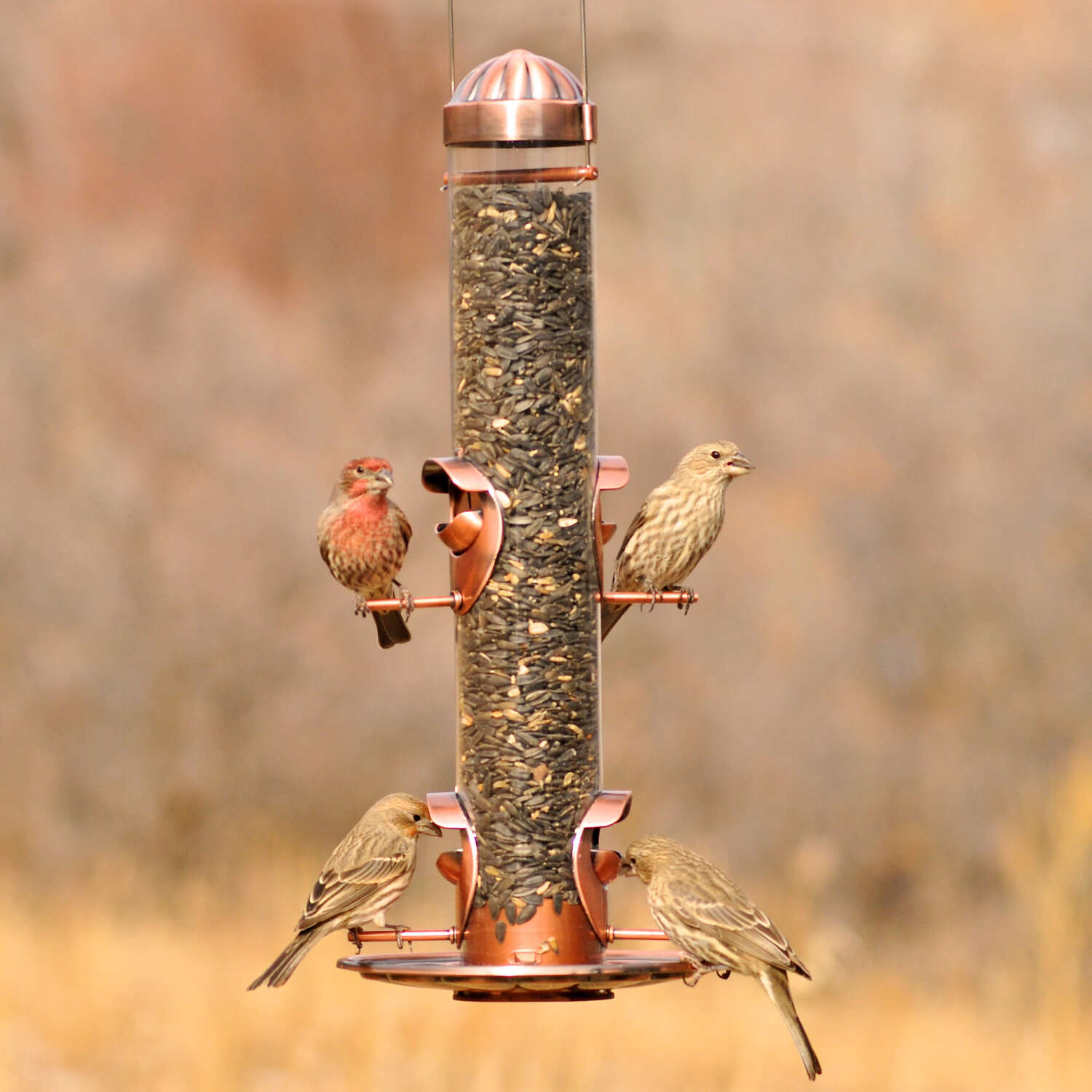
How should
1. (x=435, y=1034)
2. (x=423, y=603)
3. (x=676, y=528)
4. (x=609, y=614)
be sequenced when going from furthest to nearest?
1. (x=435, y=1034)
2. (x=676, y=528)
3. (x=609, y=614)
4. (x=423, y=603)

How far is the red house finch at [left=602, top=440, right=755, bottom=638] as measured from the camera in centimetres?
896

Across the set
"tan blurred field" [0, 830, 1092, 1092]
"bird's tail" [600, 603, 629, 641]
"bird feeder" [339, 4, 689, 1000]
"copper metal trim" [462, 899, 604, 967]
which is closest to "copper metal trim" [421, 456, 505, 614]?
"bird feeder" [339, 4, 689, 1000]

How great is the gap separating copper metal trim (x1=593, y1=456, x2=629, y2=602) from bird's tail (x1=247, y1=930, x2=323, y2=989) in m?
1.67

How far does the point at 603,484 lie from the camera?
799cm

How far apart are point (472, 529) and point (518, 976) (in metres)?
1.69

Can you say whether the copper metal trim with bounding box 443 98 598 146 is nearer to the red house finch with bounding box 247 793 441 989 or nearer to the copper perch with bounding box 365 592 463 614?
the copper perch with bounding box 365 592 463 614

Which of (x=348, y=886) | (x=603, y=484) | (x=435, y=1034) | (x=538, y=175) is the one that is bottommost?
(x=435, y=1034)

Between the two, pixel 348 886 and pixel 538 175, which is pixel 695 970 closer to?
pixel 348 886

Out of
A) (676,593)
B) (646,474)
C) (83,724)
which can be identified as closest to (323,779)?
(83,724)

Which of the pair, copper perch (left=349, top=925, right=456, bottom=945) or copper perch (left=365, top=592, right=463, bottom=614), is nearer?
copper perch (left=349, top=925, right=456, bottom=945)

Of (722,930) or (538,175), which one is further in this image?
(722,930)

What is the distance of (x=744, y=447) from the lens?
2408 centimetres

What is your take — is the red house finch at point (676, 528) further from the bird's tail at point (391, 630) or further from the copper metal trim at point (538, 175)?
the copper metal trim at point (538, 175)

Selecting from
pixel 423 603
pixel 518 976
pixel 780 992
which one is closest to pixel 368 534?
pixel 423 603
